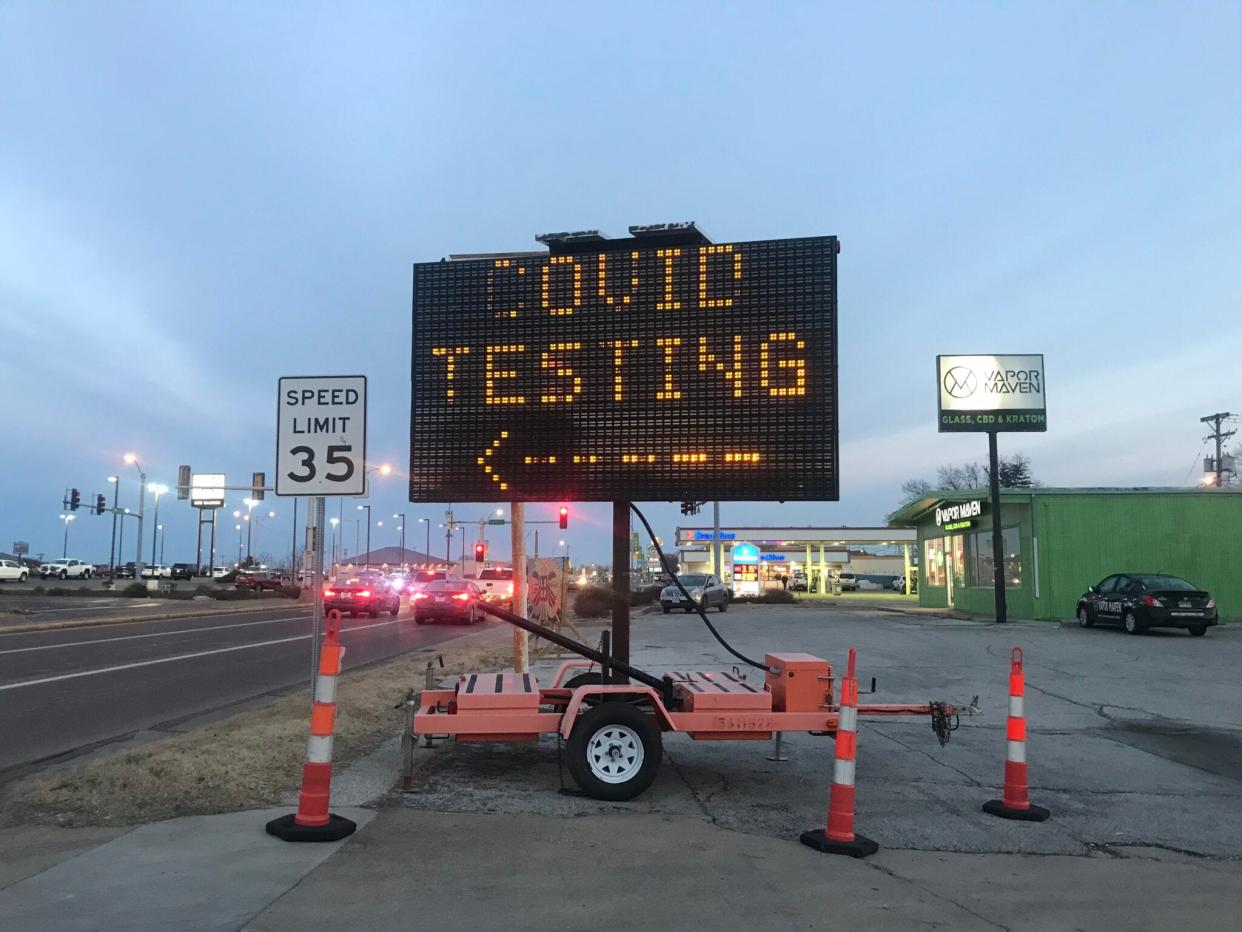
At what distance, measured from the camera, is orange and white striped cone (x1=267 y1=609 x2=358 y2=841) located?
5.35 meters

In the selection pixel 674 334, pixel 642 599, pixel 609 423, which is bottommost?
pixel 642 599

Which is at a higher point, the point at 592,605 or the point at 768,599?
the point at 592,605

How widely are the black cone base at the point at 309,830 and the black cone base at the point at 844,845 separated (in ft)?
8.90

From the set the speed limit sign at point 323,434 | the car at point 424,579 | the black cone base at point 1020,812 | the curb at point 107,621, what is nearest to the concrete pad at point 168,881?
the speed limit sign at point 323,434

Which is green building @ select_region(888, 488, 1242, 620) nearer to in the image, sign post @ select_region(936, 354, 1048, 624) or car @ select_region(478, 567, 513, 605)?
sign post @ select_region(936, 354, 1048, 624)

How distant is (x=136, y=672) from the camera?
46.7 ft

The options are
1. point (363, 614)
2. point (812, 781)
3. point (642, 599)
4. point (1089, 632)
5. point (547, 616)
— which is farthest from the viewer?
point (642, 599)

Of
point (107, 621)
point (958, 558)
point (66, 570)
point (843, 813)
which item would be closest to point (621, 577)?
point (843, 813)

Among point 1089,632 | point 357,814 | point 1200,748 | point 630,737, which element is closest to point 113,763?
point 357,814

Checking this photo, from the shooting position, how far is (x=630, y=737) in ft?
21.6

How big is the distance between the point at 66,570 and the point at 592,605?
62313 millimetres

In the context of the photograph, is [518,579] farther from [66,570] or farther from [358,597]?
[66,570]

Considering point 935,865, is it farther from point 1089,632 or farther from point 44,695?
point 1089,632

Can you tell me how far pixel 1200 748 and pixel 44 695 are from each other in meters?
13.1
